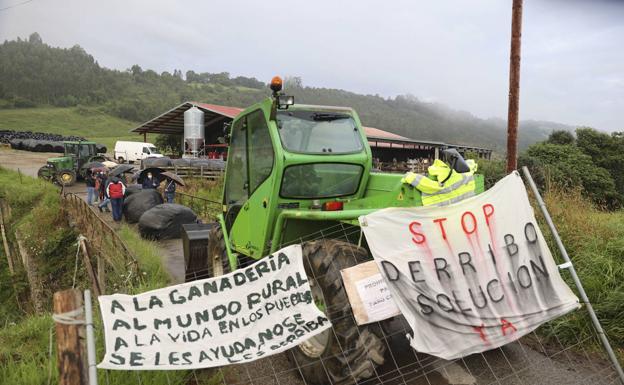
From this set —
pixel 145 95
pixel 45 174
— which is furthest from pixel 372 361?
pixel 145 95

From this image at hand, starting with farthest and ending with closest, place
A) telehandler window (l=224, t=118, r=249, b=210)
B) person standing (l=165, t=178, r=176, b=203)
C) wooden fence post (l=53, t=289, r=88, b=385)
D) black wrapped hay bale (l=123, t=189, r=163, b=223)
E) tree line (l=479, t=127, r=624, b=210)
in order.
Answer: tree line (l=479, t=127, r=624, b=210), person standing (l=165, t=178, r=176, b=203), black wrapped hay bale (l=123, t=189, r=163, b=223), telehandler window (l=224, t=118, r=249, b=210), wooden fence post (l=53, t=289, r=88, b=385)

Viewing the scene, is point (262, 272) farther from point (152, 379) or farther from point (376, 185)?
point (376, 185)

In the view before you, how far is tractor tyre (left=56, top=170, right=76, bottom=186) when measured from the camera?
23.2 meters

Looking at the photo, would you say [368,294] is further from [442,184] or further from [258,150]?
[258,150]

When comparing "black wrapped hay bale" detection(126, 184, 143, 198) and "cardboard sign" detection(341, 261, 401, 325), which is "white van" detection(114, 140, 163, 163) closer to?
"black wrapped hay bale" detection(126, 184, 143, 198)

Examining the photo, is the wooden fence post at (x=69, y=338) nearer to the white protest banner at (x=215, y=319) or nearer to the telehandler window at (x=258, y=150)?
the white protest banner at (x=215, y=319)

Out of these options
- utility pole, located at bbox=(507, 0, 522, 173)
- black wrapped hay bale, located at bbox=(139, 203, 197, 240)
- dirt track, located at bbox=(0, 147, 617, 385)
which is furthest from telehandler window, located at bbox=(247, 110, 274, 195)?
black wrapped hay bale, located at bbox=(139, 203, 197, 240)

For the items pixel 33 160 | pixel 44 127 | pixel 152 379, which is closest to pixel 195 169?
pixel 152 379

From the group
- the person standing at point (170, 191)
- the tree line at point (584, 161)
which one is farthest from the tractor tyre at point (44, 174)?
the tree line at point (584, 161)

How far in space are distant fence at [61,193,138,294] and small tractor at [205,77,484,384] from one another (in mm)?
3034

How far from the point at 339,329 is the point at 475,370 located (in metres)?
1.64

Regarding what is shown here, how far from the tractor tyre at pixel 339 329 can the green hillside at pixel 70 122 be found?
232ft

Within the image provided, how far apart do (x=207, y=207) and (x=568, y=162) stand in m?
18.3

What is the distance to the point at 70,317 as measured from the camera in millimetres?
2363
